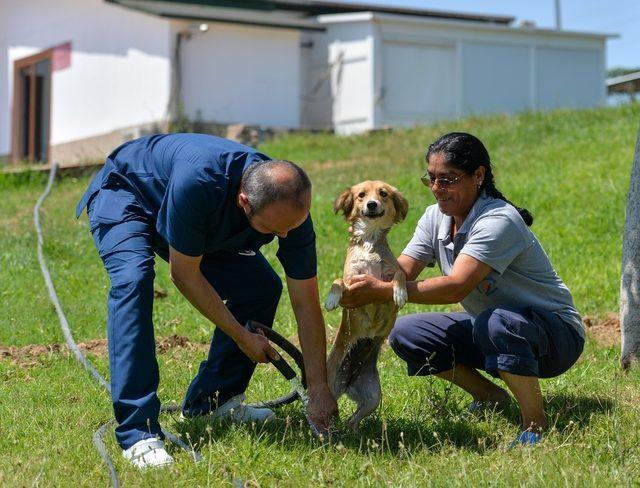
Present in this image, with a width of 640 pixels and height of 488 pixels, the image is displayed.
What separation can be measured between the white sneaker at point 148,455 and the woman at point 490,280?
1.36 m

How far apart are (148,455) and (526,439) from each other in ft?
6.20

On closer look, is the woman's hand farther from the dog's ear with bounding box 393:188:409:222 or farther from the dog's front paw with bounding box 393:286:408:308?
the dog's ear with bounding box 393:188:409:222

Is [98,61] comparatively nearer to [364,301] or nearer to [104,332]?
[104,332]

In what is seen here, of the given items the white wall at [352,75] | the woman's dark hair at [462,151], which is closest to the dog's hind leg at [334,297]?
the woman's dark hair at [462,151]

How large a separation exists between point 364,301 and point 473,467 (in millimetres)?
1184

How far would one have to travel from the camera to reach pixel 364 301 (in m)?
5.70

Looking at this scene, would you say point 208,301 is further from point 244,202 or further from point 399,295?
point 399,295

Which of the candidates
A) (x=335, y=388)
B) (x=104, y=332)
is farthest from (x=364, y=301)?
(x=104, y=332)

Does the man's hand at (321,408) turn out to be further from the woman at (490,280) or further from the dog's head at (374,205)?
the dog's head at (374,205)

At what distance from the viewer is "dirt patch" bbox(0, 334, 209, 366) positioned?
7508mm

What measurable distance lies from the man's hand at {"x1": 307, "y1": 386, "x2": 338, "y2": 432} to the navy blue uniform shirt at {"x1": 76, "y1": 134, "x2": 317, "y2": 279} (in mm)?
614

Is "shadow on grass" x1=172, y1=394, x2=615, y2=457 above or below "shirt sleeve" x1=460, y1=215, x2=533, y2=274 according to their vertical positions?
below

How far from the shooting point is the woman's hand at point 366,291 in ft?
18.3

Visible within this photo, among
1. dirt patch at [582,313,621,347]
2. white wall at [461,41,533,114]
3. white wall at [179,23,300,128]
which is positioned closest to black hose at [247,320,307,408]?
dirt patch at [582,313,621,347]
